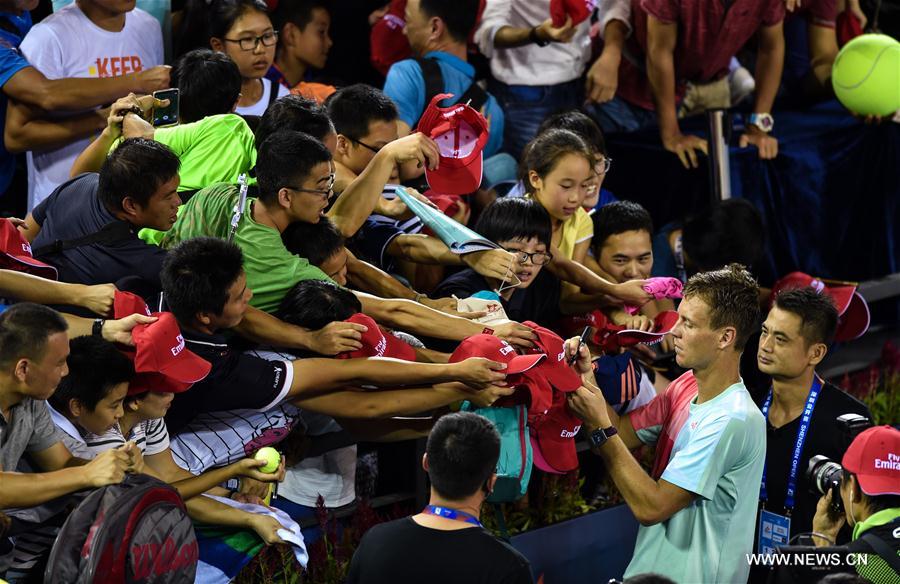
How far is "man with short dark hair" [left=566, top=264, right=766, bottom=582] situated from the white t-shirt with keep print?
248 centimetres

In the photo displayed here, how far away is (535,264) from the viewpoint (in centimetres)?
513

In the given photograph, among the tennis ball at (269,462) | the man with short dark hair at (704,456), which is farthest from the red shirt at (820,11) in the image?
the tennis ball at (269,462)

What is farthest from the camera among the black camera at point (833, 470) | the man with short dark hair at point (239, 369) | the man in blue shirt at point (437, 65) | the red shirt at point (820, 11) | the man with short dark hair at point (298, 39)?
the red shirt at point (820, 11)

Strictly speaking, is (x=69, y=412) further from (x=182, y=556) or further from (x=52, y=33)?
(x=52, y=33)

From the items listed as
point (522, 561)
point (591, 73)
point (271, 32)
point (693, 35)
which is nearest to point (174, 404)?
point (522, 561)

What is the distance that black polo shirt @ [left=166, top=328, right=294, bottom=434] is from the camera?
4148 millimetres

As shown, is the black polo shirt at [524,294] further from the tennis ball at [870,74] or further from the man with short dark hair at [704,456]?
the tennis ball at [870,74]

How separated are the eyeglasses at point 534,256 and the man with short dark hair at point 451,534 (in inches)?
60.2

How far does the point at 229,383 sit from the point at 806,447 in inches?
92.9

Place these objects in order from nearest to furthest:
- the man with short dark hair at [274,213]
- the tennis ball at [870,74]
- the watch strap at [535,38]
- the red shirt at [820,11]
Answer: the man with short dark hair at [274,213]
the watch strap at [535,38]
the tennis ball at [870,74]
the red shirt at [820,11]

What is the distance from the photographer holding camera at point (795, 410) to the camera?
5.16 meters

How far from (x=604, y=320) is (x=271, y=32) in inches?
76.0

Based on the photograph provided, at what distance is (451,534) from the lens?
11.4 ft

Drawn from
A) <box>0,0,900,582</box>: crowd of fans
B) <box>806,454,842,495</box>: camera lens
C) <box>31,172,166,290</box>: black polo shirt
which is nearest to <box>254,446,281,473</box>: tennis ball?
<box>0,0,900,582</box>: crowd of fans
